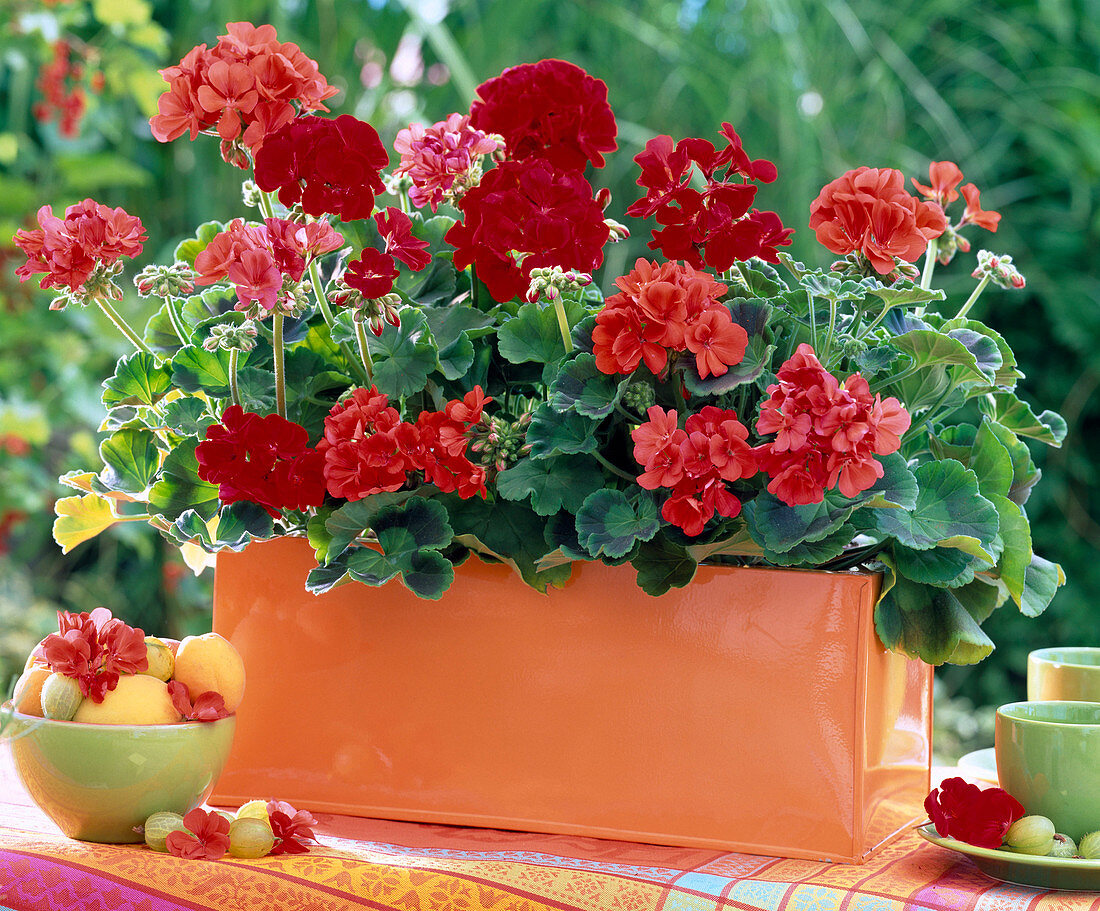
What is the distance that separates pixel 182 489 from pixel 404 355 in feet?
0.56

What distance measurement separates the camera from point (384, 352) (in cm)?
70

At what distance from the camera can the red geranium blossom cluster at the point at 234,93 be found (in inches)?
24.5

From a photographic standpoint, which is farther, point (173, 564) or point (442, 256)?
point (173, 564)

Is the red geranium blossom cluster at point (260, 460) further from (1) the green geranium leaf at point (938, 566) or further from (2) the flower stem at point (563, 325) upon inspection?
(1) the green geranium leaf at point (938, 566)

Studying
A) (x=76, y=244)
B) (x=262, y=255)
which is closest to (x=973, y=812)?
(x=262, y=255)

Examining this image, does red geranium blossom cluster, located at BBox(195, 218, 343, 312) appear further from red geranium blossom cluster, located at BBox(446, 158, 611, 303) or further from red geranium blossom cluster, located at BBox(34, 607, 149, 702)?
red geranium blossom cluster, located at BBox(34, 607, 149, 702)

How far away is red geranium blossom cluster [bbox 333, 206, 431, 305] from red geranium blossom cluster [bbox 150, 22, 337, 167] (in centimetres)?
8

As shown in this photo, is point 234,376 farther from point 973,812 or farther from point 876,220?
point 973,812

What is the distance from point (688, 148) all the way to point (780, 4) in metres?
1.12

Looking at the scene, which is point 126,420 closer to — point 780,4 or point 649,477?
point 649,477

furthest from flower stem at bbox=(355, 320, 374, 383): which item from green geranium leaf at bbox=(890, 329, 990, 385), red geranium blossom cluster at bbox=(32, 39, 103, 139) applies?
red geranium blossom cluster at bbox=(32, 39, 103, 139)

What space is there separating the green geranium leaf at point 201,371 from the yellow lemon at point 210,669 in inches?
6.4

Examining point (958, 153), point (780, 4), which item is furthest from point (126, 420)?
point (958, 153)

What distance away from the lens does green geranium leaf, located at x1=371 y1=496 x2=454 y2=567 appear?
0.66m
